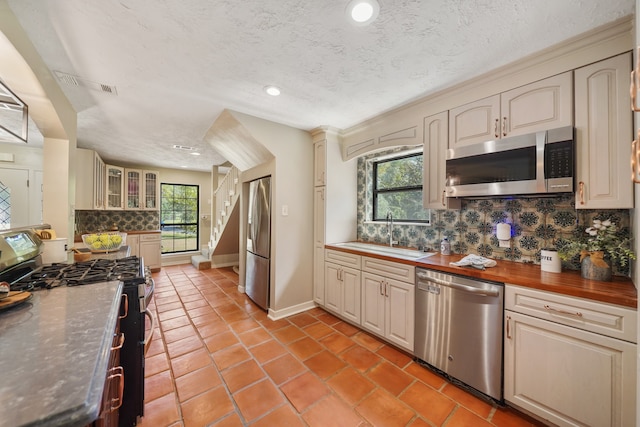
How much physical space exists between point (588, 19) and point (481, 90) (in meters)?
0.63

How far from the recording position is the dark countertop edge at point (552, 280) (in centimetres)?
124

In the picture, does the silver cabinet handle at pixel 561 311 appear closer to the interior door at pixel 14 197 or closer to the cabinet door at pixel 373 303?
the cabinet door at pixel 373 303

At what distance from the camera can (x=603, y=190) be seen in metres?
1.44

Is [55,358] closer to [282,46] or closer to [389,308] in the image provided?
[282,46]

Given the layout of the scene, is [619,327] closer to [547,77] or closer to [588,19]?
[547,77]

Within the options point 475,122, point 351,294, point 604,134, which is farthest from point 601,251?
point 351,294

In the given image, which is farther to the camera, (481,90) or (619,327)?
(481,90)

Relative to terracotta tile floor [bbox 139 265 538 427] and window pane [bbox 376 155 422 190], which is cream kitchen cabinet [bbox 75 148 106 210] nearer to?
terracotta tile floor [bbox 139 265 538 427]

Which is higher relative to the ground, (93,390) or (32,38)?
(32,38)

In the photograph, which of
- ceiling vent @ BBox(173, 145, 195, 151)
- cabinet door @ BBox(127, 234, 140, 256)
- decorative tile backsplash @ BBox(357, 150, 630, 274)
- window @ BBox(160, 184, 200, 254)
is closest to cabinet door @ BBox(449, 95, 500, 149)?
decorative tile backsplash @ BBox(357, 150, 630, 274)

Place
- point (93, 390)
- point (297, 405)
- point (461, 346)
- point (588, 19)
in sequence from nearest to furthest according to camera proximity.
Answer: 1. point (93, 390)
2. point (588, 19)
3. point (297, 405)
4. point (461, 346)

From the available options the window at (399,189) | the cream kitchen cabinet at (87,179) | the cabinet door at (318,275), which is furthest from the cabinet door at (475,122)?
the cream kitchen cabinet at (87,179)

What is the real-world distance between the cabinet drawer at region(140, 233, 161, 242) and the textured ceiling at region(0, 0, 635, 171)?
3.05 metres

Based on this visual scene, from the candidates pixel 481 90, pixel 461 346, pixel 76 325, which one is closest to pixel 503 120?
pixel 481 90
